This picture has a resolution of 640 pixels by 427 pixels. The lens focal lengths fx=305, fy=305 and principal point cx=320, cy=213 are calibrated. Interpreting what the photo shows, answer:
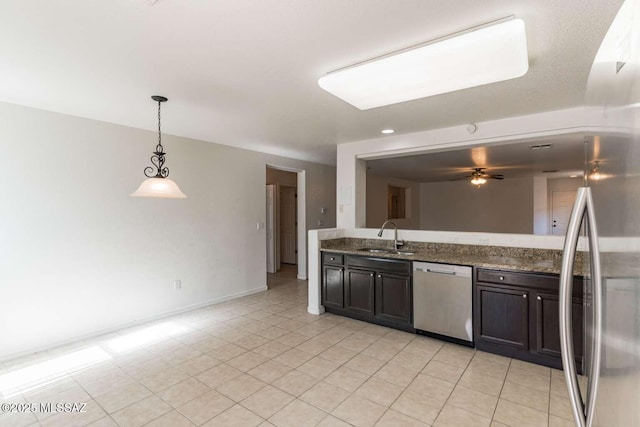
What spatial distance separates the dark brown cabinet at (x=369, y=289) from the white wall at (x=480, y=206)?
6.76m

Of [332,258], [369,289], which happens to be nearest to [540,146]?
[369,289]

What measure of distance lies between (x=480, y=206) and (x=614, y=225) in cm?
936

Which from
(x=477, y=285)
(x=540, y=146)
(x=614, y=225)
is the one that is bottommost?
(x=477, y=285)

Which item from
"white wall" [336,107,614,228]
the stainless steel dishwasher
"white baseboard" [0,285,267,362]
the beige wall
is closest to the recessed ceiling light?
"white wall" [336,107,614,228]

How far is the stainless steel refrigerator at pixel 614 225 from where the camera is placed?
57 centimetres

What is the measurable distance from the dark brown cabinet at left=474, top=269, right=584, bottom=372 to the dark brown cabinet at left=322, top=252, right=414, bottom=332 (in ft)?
2.40

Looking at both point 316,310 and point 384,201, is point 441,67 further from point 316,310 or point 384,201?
point 384,201

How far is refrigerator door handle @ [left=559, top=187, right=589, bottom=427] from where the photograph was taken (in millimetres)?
894

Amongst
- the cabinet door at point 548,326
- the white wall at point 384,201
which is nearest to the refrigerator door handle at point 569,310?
the cabinet door at point 548,326

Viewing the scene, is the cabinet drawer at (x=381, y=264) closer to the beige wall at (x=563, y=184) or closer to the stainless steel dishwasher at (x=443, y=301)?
the stainless steel dishwasher at (x=443, y=301)

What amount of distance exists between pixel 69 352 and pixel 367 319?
3.14 metres

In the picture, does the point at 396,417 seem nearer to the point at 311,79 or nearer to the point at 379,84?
the point at 379,84

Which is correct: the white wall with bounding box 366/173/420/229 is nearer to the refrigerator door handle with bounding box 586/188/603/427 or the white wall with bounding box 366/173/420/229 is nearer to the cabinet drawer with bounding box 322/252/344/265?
the cabinet drawer with bounding box 322/252/344/265

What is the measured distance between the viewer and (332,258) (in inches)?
158
